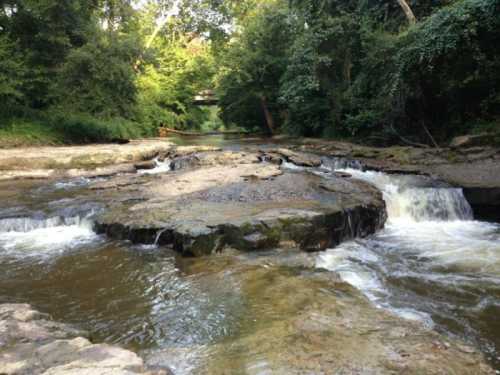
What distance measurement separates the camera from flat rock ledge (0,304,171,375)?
7.22 ft

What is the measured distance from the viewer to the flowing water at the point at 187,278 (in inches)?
134

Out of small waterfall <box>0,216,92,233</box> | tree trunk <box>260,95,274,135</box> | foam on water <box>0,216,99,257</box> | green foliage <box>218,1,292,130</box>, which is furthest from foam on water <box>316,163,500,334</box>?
tree trunk <box>260,95,274,135</box>

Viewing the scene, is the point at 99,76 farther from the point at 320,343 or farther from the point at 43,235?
the point at 320,343

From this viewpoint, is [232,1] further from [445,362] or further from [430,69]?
[445,362]

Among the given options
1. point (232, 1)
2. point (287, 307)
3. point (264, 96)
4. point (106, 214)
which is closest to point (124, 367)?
point (287, 307)

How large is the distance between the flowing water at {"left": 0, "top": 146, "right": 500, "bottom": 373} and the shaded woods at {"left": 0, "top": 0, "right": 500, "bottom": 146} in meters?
5.72

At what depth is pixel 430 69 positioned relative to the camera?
36.9 ft

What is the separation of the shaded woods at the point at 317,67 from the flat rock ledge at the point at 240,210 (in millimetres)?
5830

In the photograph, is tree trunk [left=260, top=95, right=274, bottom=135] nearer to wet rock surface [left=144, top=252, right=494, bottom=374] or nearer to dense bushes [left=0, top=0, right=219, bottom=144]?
dense bushes [left=0, top=0, right=219, bottom=144]

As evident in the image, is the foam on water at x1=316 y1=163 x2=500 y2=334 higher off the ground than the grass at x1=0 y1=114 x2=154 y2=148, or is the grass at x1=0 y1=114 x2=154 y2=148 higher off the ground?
the grass at x1=0 y1=114 x2=154 y2=148

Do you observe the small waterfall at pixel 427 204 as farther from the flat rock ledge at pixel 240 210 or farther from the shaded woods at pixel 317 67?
the shaded woods at pixel 317 67

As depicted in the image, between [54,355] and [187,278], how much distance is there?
83.5 inches

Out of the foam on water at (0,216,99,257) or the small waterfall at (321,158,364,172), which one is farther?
the small waterfall at (321,158,364,172)

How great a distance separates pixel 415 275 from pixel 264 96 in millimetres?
17886
